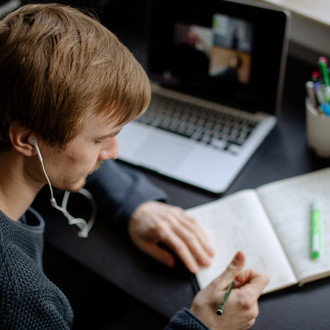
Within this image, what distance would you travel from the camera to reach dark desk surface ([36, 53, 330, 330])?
74 centimetres

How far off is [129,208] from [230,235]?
22cm

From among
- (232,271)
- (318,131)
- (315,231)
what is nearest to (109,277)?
(232,271)

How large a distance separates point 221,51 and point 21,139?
588 mm

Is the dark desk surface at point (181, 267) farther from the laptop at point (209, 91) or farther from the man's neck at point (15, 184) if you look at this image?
the man's neck at point (15, 184)

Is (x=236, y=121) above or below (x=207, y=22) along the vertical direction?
below

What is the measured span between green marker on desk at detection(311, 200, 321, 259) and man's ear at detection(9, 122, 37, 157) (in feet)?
1.70

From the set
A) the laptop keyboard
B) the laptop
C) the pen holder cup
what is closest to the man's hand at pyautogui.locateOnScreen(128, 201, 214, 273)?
the laptop

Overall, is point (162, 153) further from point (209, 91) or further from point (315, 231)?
point (315, 231)

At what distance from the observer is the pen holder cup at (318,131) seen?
93cm

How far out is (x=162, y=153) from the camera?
1.03m

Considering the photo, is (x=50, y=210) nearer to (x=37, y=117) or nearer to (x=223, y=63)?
(x=37, y=117)

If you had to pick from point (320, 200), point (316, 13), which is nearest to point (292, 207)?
point (320, 200)

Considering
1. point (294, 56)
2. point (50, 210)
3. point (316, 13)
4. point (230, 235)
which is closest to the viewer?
point (230, 235)

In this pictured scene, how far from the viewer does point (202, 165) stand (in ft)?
3.22
